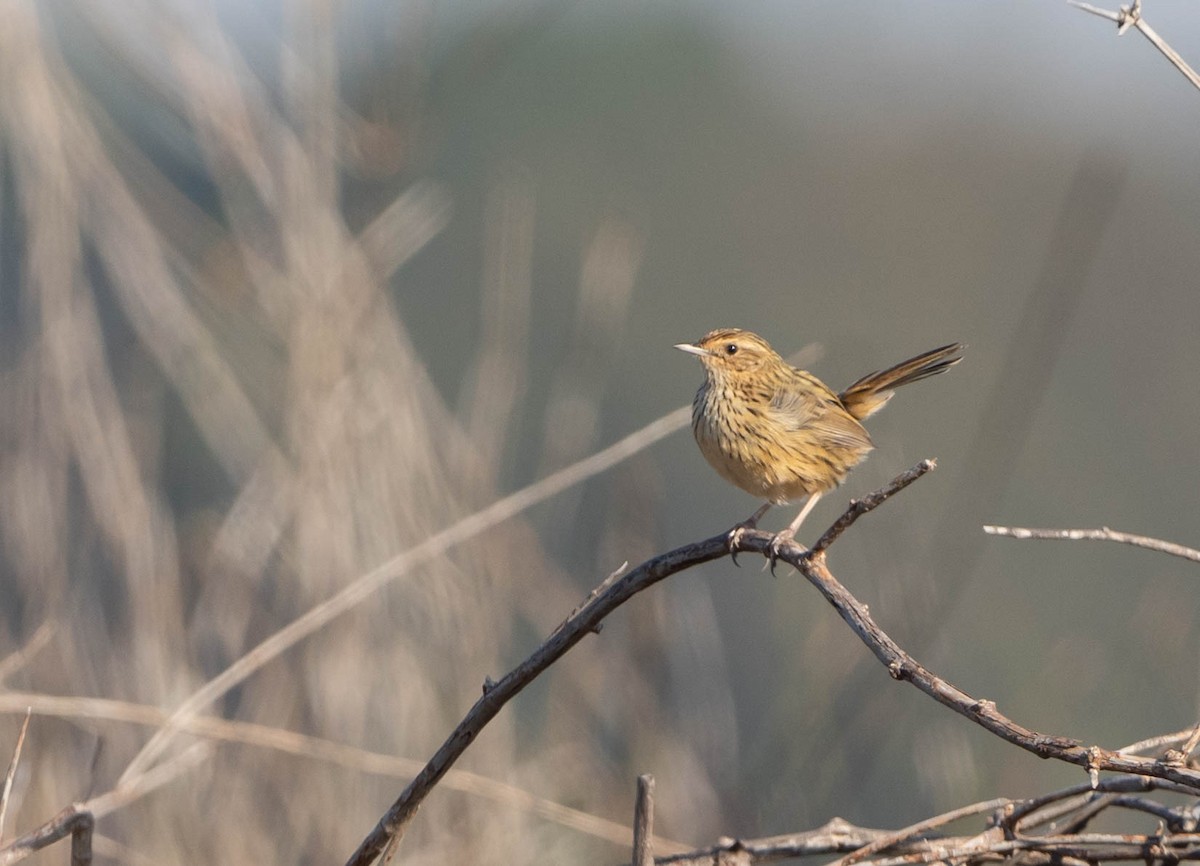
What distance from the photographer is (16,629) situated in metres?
5.15

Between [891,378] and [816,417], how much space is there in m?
0.30

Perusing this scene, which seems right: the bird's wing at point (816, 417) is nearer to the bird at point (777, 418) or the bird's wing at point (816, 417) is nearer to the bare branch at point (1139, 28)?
the bird at point (777, 418)

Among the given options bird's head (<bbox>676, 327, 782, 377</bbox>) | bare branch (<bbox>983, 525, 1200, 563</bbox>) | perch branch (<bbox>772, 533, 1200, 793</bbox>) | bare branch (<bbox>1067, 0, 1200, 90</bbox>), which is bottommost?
perch branch (<bbox>772, 533, 1200, 793</bbox>)

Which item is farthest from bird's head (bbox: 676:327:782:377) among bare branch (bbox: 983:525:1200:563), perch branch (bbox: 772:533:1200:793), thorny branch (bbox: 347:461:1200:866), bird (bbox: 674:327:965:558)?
perch branch (bbox: 772:533:1200:793)

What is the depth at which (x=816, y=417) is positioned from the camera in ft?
14.9

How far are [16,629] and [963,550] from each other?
3.52 m

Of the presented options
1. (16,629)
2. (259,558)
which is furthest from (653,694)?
(16,629)

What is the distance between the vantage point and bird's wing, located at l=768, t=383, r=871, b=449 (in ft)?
14.7

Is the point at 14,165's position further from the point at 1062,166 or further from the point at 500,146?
the point at 1062,166

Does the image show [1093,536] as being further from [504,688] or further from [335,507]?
[335,507]

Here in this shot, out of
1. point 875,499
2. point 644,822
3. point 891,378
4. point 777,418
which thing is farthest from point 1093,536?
point 891,378

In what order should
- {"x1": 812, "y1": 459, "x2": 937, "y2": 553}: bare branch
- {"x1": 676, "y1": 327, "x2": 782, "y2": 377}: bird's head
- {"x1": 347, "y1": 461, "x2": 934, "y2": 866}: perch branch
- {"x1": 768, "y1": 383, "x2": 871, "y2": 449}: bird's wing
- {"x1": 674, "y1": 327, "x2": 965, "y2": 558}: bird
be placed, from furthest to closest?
{"x1": 676, "y1": 327, "x2": 782, "y2": 377}: bird's head < {"x1": 768, "y1": 383, "x2": 871, "y2": 449}: bird's wing < {"x1": 674, "y1": 327, "x2": 965, "y2": 558}: bird < {"x1": 347, "y1": 461, "x2": 934, "y2": 866}: perch branch < {"x1": 812, "y1": 459, "x2": 937, "y2": 553}: bare branch

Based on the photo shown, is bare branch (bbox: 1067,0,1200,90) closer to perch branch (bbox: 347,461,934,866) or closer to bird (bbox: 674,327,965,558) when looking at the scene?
perch branch (bbox: 347,461,934,866)

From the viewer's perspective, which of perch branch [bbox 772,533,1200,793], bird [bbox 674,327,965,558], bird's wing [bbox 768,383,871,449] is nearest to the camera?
perch branch [bbox 772,533,1200,793]
